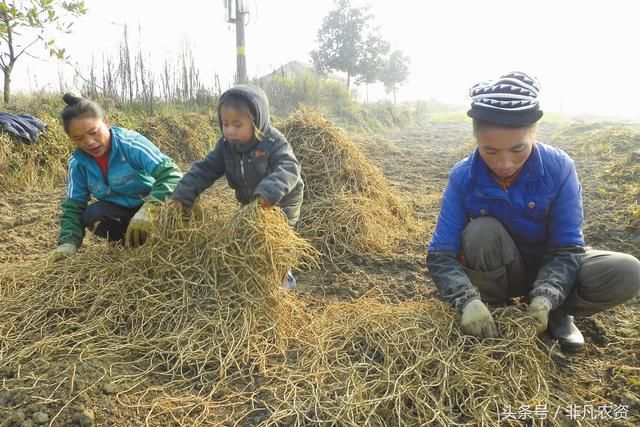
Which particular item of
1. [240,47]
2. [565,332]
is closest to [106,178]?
[565,332]

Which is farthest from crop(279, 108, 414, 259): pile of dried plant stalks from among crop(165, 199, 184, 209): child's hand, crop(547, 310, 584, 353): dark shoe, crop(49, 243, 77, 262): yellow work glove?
crop(49, 243, 77, 262): yellow work glove

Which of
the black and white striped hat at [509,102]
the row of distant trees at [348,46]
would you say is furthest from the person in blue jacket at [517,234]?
the row of distant trees at [348,46]

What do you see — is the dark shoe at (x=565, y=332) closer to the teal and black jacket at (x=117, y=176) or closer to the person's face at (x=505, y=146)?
the person's face at (x=505, y=146)

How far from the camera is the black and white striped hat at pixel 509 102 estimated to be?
159 cm

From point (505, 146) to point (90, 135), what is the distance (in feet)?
7.22

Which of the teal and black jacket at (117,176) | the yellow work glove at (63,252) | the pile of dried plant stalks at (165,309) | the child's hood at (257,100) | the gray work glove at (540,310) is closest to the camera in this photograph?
the gray work glove at (540,310)

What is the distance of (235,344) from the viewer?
193cm

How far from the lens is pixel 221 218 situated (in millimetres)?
2449

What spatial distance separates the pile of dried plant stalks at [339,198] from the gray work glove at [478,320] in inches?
63.5

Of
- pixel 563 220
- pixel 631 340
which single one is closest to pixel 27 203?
pixel 563 220

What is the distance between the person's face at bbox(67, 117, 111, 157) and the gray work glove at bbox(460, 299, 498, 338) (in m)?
2.19

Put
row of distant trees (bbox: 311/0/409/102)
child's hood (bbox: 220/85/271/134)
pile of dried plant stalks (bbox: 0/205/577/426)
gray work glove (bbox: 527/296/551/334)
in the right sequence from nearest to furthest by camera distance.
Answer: pile of dried plant stalks (bbox: 0/205/577/426) < gray work glove (bbox: 527/296/551/334) < child's hood (bbox: 220/85/271/134) < row of distant trees (bbox: 311/0/409/102)

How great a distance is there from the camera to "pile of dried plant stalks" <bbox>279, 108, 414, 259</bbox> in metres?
3.43

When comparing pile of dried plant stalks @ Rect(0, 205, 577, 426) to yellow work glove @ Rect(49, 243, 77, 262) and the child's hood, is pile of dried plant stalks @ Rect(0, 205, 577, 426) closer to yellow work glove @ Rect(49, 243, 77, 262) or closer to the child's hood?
yellow work glove @ Rect(49, 243, 77, 262)
